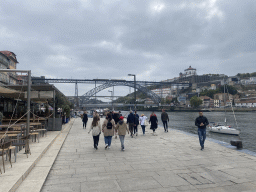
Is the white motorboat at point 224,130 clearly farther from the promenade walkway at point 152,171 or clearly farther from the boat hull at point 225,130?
the promenade walkway at point 152,171

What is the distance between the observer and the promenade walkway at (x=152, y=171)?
4.16 metres

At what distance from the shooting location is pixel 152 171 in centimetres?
511

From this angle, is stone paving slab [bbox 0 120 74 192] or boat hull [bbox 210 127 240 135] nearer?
stone paving slab [bbox 0 120 74 192]

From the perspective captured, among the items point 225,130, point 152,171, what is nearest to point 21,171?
point 152,171

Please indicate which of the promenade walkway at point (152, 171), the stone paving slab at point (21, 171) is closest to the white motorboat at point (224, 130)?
the promenade walkway at point (152, 171)

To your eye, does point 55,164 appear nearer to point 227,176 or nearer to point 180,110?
point 227,176

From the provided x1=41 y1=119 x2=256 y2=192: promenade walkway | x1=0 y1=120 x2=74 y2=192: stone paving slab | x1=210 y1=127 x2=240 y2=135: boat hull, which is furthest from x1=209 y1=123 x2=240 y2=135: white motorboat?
x1=0 y1=120 x2=74 y2=192: stone paving slab

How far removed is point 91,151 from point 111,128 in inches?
41.6

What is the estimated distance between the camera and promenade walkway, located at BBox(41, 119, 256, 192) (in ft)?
13.6

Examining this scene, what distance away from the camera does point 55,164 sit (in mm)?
5766

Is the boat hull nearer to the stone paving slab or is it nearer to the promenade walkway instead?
the promenade walkway

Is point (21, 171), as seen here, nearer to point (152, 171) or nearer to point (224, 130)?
point (152, 171)

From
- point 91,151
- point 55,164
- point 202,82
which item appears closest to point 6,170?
point 55,164

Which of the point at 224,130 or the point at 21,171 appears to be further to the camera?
the point at 224,130
